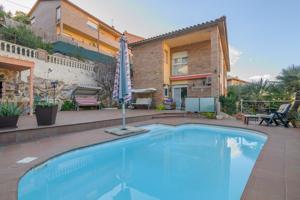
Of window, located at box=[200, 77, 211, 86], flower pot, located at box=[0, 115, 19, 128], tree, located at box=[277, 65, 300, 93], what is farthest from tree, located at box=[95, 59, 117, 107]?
tree, located at box=[277, 65, 300, 93]

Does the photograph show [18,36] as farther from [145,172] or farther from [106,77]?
[145,172]

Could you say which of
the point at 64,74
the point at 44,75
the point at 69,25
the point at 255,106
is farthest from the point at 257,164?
the point at 69,25

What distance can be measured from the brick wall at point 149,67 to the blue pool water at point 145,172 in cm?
1014

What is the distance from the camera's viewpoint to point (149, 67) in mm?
17109

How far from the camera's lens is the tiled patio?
8.51ft

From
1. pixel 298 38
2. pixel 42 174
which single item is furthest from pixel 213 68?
pixel 42 174

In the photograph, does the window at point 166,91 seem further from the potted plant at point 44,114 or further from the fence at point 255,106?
the potted plant at point 44,114

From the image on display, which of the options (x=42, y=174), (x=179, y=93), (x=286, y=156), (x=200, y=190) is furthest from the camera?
(x=179, y=93)

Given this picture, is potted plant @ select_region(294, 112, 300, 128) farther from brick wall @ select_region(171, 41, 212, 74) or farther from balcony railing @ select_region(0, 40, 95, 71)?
balcony railing @ select_region(0, 40, 95, 71)

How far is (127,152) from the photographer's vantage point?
216 inches

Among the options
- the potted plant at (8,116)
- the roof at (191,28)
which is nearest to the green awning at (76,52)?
the roof at (191,28)

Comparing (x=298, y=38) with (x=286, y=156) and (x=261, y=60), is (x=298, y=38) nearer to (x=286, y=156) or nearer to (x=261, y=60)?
(x=261, y=60)

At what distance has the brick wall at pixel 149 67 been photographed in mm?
16234

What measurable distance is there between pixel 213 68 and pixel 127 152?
10.7m
